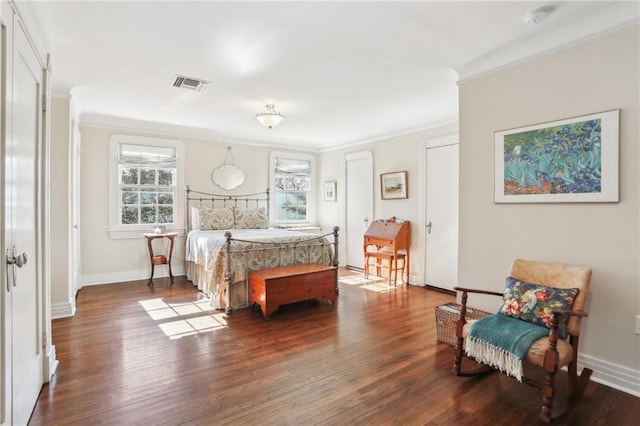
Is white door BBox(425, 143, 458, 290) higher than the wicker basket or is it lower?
higher

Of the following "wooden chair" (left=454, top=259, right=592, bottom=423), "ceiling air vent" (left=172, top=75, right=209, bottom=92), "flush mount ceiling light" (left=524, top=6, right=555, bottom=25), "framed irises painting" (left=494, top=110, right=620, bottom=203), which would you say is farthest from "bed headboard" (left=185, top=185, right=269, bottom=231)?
"flush mount ceiling light" (left=524, top=6, right=555, bottom=25)

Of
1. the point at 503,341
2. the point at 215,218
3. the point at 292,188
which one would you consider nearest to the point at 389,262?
the point at 292,188

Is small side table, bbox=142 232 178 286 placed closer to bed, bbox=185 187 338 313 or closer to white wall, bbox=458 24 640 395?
bed, bbox=185 187 338 313

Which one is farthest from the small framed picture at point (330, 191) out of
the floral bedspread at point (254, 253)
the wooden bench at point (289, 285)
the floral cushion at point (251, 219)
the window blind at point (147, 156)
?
the window blind at point (147, 156)

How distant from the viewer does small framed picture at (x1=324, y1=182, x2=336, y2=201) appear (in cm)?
672

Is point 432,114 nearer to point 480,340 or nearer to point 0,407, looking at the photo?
point 480,340

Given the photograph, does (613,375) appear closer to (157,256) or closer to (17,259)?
(17,259)

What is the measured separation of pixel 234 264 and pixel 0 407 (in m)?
2.47

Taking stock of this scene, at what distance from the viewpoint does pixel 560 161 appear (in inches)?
96.0

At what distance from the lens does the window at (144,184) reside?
16.6 feet

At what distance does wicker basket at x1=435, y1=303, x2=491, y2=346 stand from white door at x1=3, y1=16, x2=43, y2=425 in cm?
288

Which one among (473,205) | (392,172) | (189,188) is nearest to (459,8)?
(473,205)

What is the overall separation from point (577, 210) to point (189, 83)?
3.63 metres

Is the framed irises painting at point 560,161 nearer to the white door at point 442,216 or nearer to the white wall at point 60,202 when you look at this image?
the white door at point 442,216
